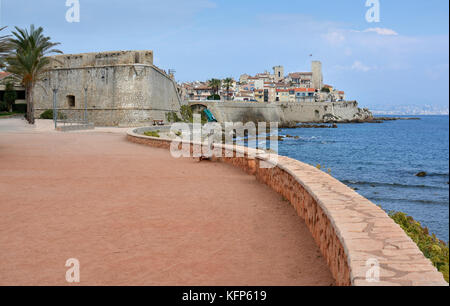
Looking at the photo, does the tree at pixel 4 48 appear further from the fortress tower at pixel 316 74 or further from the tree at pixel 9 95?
the fortress tower at pixel 316 74

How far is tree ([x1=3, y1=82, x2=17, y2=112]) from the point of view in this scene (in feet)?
152

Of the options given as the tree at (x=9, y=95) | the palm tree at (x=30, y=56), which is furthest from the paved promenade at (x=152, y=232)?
the tree at (x=9, y=95)

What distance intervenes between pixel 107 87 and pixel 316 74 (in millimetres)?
102047

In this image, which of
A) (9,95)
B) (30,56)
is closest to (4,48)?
(30,56)

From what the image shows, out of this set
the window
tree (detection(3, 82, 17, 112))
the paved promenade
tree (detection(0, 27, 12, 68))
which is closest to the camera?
the paved promenade

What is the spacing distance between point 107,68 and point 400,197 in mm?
27853

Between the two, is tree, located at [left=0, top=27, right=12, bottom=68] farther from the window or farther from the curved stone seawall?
the window

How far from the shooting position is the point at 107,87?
36875 mm

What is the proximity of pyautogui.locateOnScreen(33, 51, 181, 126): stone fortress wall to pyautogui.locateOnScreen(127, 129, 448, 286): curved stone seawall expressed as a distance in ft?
105

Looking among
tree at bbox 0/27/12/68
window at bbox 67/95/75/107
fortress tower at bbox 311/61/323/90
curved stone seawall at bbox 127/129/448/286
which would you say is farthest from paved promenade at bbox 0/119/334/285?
fortress tower at bbox 311/61/323/90

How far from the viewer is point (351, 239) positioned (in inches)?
120

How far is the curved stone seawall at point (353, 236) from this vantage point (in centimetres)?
250

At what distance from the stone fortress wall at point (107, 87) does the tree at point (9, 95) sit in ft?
27.1

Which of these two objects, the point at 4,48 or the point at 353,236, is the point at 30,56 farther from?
the point at 353,236
